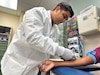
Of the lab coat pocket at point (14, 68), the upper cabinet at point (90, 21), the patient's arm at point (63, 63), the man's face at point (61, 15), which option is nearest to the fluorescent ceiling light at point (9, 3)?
the upper cabinet at point (90, 21)

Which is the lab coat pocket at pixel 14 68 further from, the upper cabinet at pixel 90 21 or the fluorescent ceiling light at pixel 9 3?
the fluorescent ceiling light at pixel 9 3

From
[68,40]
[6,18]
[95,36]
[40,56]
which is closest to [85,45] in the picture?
[95,36]

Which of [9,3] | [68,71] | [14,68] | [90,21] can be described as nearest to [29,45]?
[14,68]

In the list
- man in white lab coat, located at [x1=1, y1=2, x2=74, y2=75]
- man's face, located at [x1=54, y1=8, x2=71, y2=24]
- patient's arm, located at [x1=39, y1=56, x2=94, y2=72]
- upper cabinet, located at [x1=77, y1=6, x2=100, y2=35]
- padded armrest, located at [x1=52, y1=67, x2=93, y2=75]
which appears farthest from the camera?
upper cabinet, located at [x1=77, y1=6, x2=100, y2=35]

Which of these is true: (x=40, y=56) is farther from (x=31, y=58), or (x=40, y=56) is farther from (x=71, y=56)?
(x=71, y=56)

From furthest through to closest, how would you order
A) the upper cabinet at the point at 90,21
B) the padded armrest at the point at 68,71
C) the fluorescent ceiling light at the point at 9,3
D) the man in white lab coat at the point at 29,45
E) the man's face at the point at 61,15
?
the fluorescent ceiling light at the point at 9,3, the upper cabinet at the point at 90,21, the man's face at the point at 61,15, the man in white lab coat at the point at 29,45, the padded armrest at the point at 68,71

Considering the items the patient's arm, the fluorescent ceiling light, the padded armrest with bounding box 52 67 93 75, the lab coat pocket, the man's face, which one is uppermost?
the fluorescent ceiling light

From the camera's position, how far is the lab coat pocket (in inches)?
43.7

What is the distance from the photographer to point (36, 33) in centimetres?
96

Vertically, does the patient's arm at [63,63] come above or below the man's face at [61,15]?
below

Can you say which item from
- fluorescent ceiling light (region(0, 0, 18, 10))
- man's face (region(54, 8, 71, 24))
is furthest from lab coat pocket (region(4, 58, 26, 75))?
fluorescent ceiling light (region(0, 0, 18, 10))

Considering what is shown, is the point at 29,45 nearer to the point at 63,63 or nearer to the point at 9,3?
the point at 63,63

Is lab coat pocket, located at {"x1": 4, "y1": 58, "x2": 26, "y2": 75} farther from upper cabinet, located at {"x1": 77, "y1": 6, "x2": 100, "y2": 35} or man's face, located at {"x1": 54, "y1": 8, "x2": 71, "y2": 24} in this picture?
upper cabinet, located at {"x1": 77, "y1": 6, "x2": 100, "y2": 35}

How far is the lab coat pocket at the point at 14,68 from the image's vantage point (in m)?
1.11
